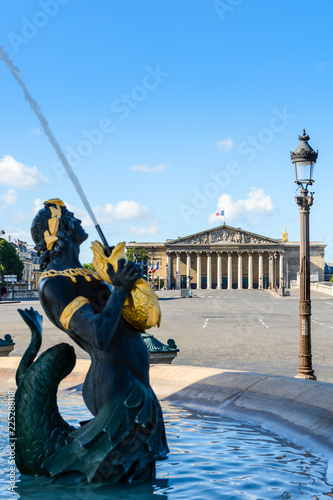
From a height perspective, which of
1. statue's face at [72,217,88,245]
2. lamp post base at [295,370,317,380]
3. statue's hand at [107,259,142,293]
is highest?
statue's face at [72,217,88,245]

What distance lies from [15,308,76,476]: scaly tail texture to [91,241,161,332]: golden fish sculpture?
580mm

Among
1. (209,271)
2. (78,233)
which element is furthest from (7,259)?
(78,233)

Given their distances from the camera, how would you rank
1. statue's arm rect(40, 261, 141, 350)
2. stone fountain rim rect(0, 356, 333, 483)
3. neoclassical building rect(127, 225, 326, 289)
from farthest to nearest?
neoclassical building rect(127, 225, 326, 289), stone fountain rim rect(0, 356, 333, 483), statue's arm rect(40, 261, 141, 350)

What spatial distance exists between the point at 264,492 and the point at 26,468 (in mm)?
1452

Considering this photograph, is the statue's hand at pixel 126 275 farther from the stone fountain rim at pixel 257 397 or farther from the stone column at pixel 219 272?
the stone column at pixel 219 272

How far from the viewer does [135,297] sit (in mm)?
3662

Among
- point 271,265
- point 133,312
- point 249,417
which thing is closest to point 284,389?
point 249,417

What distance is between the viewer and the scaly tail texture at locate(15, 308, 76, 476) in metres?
3.87

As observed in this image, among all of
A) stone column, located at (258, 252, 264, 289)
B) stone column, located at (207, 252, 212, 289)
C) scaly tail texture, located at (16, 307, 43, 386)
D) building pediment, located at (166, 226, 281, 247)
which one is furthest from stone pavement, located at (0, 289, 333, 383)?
building pediment, located at (166, 226, 281, 247)

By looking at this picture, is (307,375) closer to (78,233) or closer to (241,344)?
(78,233)

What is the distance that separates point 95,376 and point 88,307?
0.47m

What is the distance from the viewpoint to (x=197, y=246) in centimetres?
13200

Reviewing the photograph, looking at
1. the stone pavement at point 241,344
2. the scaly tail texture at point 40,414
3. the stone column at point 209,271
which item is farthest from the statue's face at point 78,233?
the stone column at point 209,271

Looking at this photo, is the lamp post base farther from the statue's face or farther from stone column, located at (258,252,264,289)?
stone column, located at (258,252,264,289)
